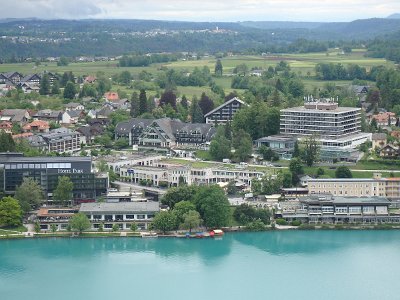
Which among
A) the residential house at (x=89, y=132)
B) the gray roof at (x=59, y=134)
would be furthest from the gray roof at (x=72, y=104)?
the gray roof at (x=59, y=134)

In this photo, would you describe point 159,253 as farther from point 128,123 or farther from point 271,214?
point 128,123

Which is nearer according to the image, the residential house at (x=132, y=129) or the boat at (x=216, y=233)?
the boat at (x=216, y=233)

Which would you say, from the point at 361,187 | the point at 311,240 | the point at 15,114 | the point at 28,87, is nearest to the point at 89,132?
the point at 15,114

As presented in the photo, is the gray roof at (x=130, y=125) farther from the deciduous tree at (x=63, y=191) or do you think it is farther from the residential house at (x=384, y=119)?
the residential house at (x=384, y=119)

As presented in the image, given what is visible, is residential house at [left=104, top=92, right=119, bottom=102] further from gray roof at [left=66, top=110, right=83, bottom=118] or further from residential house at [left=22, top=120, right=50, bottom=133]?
residential house at [left=22, top=120, right=50, bottom=133]

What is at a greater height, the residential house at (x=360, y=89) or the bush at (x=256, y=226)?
the residential house at (x=360, y=89)

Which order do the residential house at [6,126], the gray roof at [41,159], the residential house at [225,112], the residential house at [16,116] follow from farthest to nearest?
the residential house at [16,116]
the residential house at [225,112]
the residential house at [6,126]
the gray roof at [41,159]
